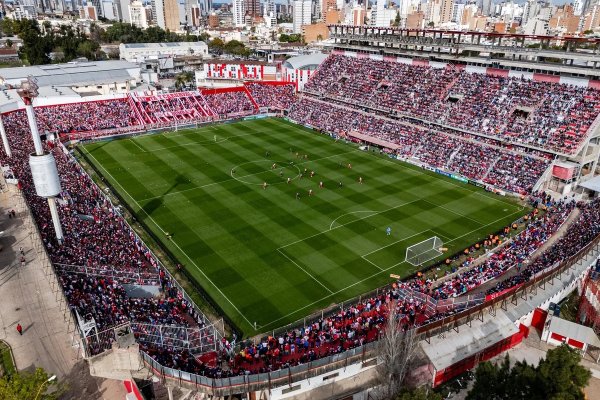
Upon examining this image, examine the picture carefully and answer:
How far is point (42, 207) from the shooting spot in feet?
117

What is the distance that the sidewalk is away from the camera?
20391 mm

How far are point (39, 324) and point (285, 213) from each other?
21.9 m

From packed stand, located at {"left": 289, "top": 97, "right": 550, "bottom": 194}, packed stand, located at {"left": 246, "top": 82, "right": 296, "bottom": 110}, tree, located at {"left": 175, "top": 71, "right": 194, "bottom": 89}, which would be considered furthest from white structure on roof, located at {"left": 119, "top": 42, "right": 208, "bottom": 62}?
packed stand, located at {"left": 289, "top": 97, "right": 550, "bottom": 194}

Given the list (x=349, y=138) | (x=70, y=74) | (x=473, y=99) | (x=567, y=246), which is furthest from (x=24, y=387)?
(x=70, y=74)

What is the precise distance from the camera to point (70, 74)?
79.6m

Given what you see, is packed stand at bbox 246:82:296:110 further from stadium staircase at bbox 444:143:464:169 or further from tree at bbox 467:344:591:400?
tree at bbox 467:344:591:400

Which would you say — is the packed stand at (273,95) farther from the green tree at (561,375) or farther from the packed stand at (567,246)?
the green tree at (561,375)

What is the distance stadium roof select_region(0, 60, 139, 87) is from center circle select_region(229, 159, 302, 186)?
4399cm

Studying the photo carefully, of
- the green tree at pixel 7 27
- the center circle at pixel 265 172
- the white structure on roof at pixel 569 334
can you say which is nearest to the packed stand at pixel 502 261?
the white structure on roof at pixel 569 334

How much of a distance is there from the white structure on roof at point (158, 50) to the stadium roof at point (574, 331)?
120 metres

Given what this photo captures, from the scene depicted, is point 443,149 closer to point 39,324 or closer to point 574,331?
point 574,331

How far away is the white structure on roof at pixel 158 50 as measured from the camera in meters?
128

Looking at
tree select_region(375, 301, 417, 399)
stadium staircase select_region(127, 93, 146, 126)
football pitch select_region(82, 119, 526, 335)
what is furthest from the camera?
stadium staircase select_region(127, 93, 146, 126)

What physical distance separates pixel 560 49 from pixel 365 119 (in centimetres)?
2473
